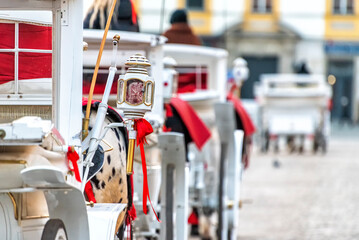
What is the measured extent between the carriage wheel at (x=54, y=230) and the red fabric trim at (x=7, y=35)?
796 mm

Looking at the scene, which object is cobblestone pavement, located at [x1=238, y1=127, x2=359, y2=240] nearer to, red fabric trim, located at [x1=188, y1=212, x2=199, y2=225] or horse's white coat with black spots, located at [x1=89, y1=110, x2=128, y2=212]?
red fabric trim, located at [x1=188, y1=212, x2=199, y2=225]

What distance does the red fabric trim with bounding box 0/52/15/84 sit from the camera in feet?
14.5

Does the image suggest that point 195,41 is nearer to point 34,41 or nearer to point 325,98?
point 34,41

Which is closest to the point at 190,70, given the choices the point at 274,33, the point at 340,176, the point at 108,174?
the point at 108,174

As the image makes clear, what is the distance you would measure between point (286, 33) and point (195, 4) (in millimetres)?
3707

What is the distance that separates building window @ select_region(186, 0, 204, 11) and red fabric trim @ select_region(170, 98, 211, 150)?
34.5 meters

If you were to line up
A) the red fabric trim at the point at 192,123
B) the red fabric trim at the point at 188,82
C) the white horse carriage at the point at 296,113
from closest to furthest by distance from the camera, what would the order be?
the red fabric trim at the point at 192,123 < the red fabric trim at the point at 188,82 < the white horse carriage at the point at 296,113

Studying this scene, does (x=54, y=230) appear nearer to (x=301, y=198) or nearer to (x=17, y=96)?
(x=17, y=96)

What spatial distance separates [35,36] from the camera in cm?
451

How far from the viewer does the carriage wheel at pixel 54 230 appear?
3933 millimetres

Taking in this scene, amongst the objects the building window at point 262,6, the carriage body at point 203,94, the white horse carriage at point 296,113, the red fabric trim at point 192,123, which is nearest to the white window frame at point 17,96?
the red fabric trim at point 192,123

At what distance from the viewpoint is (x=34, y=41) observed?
Answer: 4.50 meters

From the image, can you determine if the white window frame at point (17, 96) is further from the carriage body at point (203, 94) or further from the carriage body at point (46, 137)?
the carriage body at point (203, 94)

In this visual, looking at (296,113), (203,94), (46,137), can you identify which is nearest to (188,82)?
(203,94)
